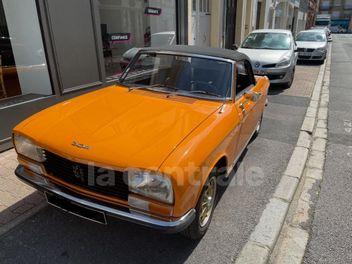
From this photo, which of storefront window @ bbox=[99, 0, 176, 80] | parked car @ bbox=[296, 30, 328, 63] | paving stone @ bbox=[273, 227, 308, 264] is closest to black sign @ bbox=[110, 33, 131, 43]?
storefront window @ bbox=[99, 0, 176, 80]

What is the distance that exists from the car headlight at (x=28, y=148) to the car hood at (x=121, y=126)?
0.23 feet

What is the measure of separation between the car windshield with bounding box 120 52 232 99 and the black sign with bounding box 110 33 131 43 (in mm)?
3512

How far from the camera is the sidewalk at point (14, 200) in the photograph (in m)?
2.98

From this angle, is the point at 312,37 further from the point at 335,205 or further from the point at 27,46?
the point at 27,46

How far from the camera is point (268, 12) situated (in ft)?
71.1

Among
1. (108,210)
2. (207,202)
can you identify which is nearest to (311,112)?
(207,202)

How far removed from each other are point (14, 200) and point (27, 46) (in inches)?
120

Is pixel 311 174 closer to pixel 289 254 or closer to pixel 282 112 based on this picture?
pixel 289 254

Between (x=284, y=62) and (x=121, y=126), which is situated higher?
(x=121, y=126)

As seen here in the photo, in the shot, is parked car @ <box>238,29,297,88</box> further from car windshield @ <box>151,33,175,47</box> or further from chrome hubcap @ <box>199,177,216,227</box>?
chrome hubcap @ <box>199,177,216,227</box>

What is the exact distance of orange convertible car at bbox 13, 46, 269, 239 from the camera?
2.16 meters

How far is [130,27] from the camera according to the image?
307 inches

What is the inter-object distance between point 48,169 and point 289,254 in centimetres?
225

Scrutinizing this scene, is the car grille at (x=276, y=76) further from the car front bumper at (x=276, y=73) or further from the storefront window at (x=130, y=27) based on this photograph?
the storefront window at (x=130, y=27)
